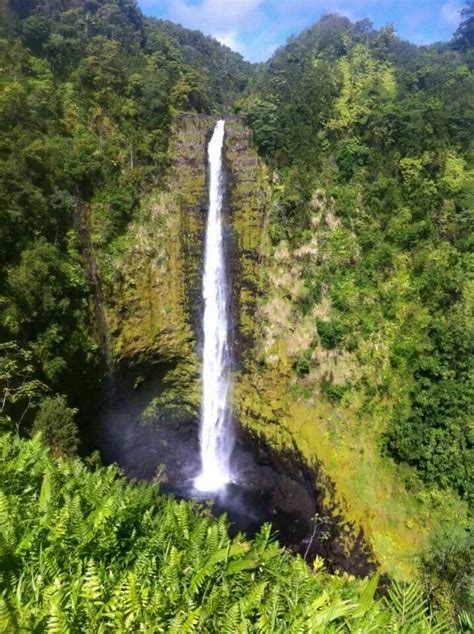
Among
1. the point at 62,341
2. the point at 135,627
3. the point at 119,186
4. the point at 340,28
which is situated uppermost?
the point at 340,28

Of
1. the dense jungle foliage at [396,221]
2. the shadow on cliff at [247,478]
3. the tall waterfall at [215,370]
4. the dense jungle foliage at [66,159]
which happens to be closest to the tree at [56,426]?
the dense jungle foliage at [66,159]

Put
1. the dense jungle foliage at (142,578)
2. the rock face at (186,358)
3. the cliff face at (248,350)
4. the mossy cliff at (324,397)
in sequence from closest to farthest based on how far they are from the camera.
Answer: the dense jungle foliage at (142,578) < the mossy cliff at (324,397) < the cliff face at (248,350) < the rock face at (186,358)

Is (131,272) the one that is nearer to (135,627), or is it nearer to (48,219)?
(48,219)

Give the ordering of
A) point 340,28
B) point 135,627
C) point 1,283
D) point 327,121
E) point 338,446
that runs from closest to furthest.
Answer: point 135,627 < point 1,283 < point 338,446 < point 327,121 < point 340,28

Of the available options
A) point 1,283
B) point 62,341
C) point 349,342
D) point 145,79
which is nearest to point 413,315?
point 349,342

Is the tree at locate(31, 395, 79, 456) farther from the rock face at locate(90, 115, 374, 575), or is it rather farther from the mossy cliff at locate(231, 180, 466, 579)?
the mossy cliff at locate(231, 180, 466, 579)

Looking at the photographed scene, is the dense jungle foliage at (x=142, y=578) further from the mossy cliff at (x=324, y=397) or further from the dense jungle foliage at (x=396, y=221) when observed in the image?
the dense jungle foliage at (x=396, y=221)
